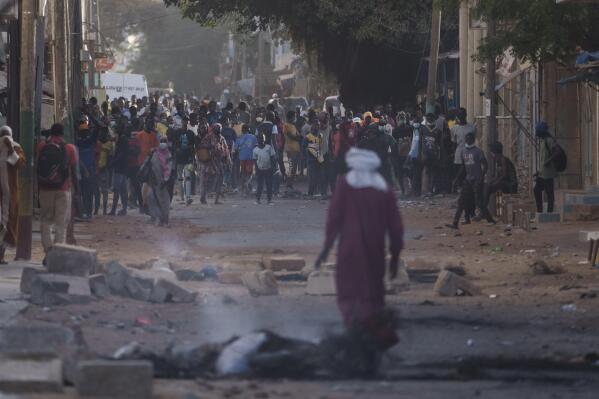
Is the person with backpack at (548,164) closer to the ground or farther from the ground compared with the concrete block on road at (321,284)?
farther from the ground

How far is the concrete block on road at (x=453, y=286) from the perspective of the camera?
49.6 ft

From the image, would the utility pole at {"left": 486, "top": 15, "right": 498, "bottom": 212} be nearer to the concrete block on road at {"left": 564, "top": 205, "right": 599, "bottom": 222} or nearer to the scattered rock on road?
the concrete block on road at {"left": 564, "top": 205, "right": 599, "bottom": 222}

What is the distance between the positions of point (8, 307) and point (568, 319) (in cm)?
509

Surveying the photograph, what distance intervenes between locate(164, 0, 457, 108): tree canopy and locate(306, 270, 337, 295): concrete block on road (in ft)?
85.7

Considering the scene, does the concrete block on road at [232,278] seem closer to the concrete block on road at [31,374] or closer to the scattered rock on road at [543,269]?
the scattered rock on road at [543,269]

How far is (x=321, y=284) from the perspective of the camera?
50.1ft

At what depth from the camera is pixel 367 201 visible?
10.1 meters

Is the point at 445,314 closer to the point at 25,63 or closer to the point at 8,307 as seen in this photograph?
the point at 8,307

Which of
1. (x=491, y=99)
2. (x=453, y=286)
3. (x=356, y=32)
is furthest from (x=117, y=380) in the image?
(x=356, y=32)

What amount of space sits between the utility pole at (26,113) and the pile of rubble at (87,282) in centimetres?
227

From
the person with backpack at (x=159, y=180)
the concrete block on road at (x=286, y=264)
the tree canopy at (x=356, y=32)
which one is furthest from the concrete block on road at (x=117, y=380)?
the tree canopy at (x=356, y=32)

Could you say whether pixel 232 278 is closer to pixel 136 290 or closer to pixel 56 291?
pixel 136 290

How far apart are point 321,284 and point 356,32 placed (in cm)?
2709

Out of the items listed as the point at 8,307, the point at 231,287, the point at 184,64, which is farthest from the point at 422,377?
the point at 184,64
